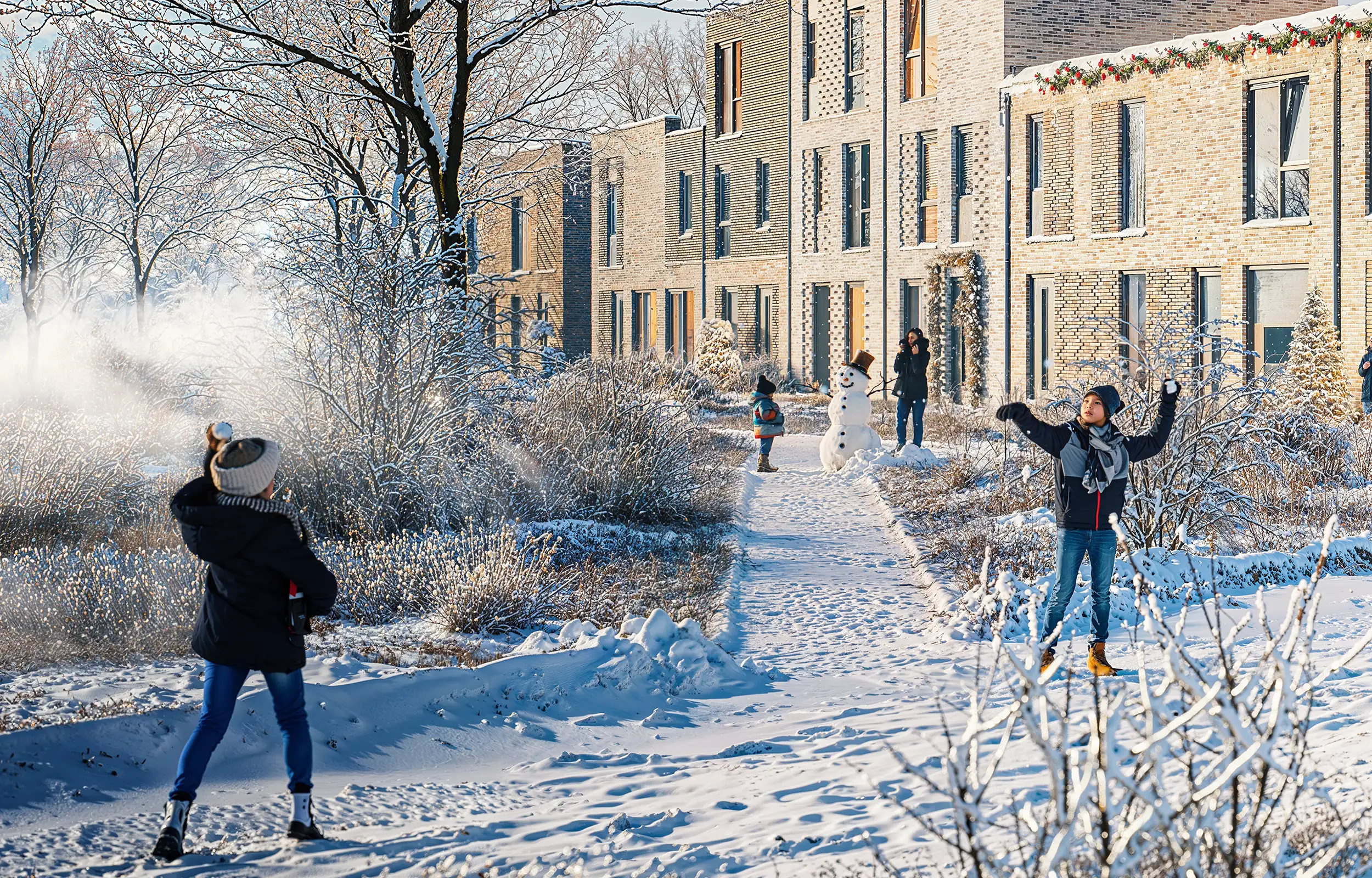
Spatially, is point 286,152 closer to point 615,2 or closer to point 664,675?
point 615,2

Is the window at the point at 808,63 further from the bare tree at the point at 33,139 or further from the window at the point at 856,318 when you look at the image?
the bare tree at the point at 33,139

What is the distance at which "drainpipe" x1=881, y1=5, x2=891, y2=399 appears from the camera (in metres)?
30.0

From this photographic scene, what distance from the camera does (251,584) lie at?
5379 millimetres

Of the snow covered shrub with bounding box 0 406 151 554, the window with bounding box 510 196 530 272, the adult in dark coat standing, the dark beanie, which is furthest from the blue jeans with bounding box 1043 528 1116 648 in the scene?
the window with bounding box 510 196 530 272

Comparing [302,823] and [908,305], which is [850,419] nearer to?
[908,305]

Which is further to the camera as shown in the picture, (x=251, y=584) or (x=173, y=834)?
(x=251, y=584)

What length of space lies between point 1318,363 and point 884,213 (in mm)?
11579

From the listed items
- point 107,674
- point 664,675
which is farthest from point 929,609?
point 107,674

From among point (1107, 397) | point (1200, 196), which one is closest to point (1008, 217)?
point (1200, 196)

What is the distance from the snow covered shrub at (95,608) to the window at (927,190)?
71.7 feet

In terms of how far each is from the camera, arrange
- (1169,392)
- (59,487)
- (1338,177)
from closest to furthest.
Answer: (1169,392) → (59,487) → (1338,177)

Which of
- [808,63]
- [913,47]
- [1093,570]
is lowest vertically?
[1093,570]

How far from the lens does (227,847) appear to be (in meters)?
5.31

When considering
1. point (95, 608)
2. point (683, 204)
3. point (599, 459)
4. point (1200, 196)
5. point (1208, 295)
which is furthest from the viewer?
point (683, 204)
